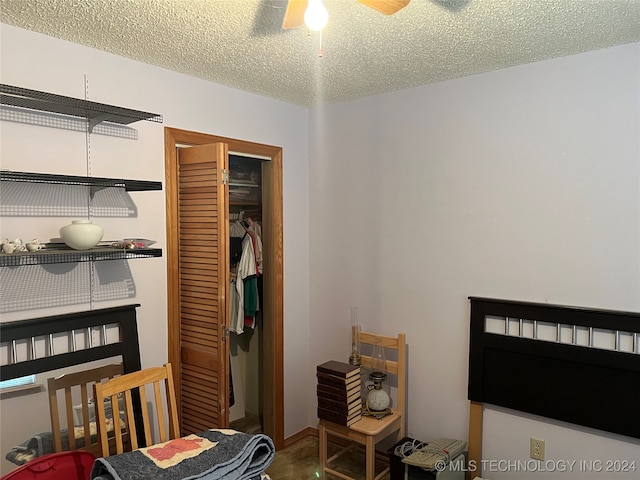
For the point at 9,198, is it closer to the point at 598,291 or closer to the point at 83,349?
the point at 83,349

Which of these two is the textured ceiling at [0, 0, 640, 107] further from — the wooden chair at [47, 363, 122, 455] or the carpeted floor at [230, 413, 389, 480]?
the carpeted floor at [230, 413, 389, 480]

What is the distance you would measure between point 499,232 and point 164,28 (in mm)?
2055

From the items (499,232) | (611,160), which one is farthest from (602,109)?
(499,232)

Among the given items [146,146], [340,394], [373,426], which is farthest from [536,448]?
[146,146]

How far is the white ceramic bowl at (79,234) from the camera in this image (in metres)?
2.16

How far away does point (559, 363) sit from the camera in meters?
2.58

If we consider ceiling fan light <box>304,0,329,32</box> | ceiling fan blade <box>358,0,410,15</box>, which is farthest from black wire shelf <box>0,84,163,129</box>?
ceiling fan blade <box>358,0,410,15</box>

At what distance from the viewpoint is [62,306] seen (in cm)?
233

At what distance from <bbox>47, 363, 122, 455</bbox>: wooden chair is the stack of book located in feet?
4.24

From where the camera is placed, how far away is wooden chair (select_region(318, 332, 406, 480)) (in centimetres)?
284

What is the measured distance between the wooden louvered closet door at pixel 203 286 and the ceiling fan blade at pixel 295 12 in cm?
95

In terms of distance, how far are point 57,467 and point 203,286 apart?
42.9 inches

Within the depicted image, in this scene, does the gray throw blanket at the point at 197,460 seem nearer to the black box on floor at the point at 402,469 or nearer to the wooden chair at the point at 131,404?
the wooden chair at the point at 131,404

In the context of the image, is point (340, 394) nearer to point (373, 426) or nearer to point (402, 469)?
point (373, 426)
